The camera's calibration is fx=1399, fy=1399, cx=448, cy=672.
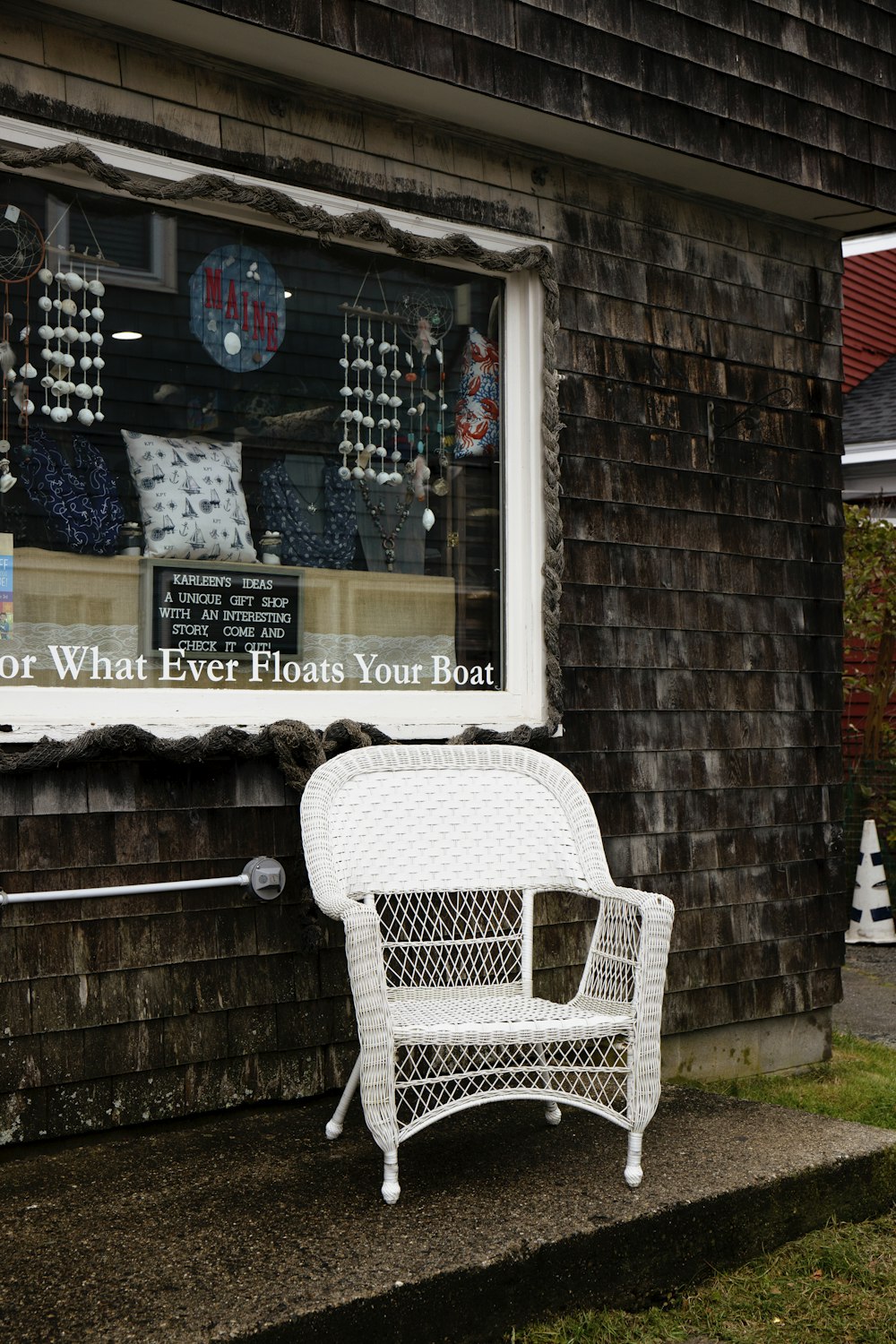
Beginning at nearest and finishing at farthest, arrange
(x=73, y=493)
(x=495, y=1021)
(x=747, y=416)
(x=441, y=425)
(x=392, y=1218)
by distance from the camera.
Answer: (x=392, y=1218) → (x=495, y=1021) → (x=73, y=493) → (x=441, y=425) → (x=747, y=416)

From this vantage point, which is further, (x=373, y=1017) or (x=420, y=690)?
(x=420, y=690)

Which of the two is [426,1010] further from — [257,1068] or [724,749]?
[724,749]

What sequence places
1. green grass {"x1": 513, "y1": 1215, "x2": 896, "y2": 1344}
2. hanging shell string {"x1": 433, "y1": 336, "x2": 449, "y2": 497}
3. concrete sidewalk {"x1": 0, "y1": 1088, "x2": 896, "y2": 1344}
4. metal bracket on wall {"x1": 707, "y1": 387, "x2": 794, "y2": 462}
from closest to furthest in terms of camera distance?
concrete sidewalk {"x1": 0, "y1": 1088, "x2": 896, "y2": 1344} < green grass {"x1": 513, "y1": 1215, "x2": 896, "y2": 1344} < hanging shell string {"x1": 433, "y1": 336, "x2": 449, "y2": 497} < metal bracket on wall {"x1": 707, "y1": 387, "x2": 794, "y2": 462}

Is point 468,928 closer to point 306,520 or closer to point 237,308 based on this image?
point 306,520

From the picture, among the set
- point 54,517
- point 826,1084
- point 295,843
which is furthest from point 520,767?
point 826,1084

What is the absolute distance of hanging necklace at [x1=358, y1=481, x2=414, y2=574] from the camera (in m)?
3.73

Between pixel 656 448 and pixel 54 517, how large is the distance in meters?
1.87

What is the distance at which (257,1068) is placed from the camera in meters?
3.42

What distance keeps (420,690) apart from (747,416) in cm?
152

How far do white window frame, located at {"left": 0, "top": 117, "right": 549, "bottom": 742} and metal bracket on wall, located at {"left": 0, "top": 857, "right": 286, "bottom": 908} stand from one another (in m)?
0.35

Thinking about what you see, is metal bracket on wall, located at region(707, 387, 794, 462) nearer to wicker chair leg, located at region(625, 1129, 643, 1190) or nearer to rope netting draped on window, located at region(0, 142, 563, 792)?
rope netting draped on window, located at region(0, 142, 563, 792)

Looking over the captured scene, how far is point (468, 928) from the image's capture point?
357 centimetres

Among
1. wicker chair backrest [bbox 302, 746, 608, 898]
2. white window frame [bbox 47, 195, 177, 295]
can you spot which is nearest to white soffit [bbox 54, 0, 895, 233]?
white window frame [bbox 47, 195, 177, 295]

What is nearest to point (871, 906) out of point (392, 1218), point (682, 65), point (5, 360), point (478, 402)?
point (478, 402)
